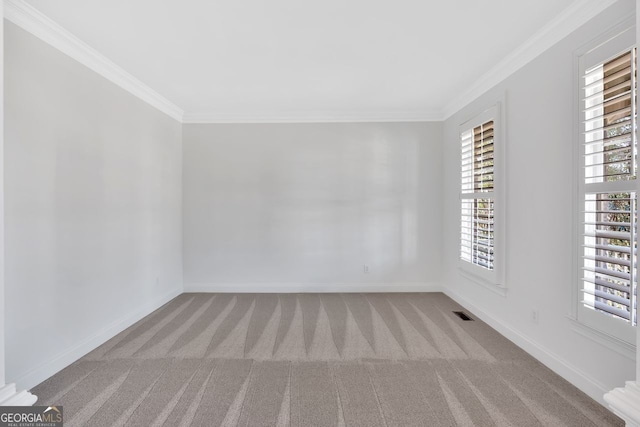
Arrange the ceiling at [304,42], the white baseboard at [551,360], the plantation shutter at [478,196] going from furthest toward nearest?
the plantation shutter at [478,196] → the ceiling at [304,42] → the white baseboard at [551,360]

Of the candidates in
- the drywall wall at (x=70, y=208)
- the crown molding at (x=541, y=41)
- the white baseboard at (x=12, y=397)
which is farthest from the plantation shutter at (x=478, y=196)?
the drywall wall at (x=70, y=208)

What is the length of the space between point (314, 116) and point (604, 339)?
13.4 ft

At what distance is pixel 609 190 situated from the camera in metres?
2.01

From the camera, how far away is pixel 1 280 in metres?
1.61

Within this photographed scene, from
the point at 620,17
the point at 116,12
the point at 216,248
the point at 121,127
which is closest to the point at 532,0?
the point at 620,17

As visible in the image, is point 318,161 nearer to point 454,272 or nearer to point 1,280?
point 454,272

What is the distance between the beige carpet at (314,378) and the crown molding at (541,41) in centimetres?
271

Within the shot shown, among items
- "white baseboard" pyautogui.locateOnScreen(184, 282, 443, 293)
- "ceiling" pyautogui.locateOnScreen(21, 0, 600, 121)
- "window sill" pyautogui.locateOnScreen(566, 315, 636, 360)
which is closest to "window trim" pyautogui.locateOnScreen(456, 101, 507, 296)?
"ceiling" pyautogui.locateOnScreen(21, 0, 600, 121)

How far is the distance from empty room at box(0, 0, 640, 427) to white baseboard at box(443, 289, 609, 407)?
0.02 meters

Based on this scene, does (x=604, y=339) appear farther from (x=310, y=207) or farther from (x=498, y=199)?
(x=310, y=207)

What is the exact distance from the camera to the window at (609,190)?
1880mm

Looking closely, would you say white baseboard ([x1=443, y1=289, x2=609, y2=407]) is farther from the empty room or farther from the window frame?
the window frame

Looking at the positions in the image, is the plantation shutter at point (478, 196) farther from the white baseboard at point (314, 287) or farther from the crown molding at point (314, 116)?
the white baseboard at point (314, 287)

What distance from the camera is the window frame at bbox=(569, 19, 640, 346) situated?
77.7 inches
